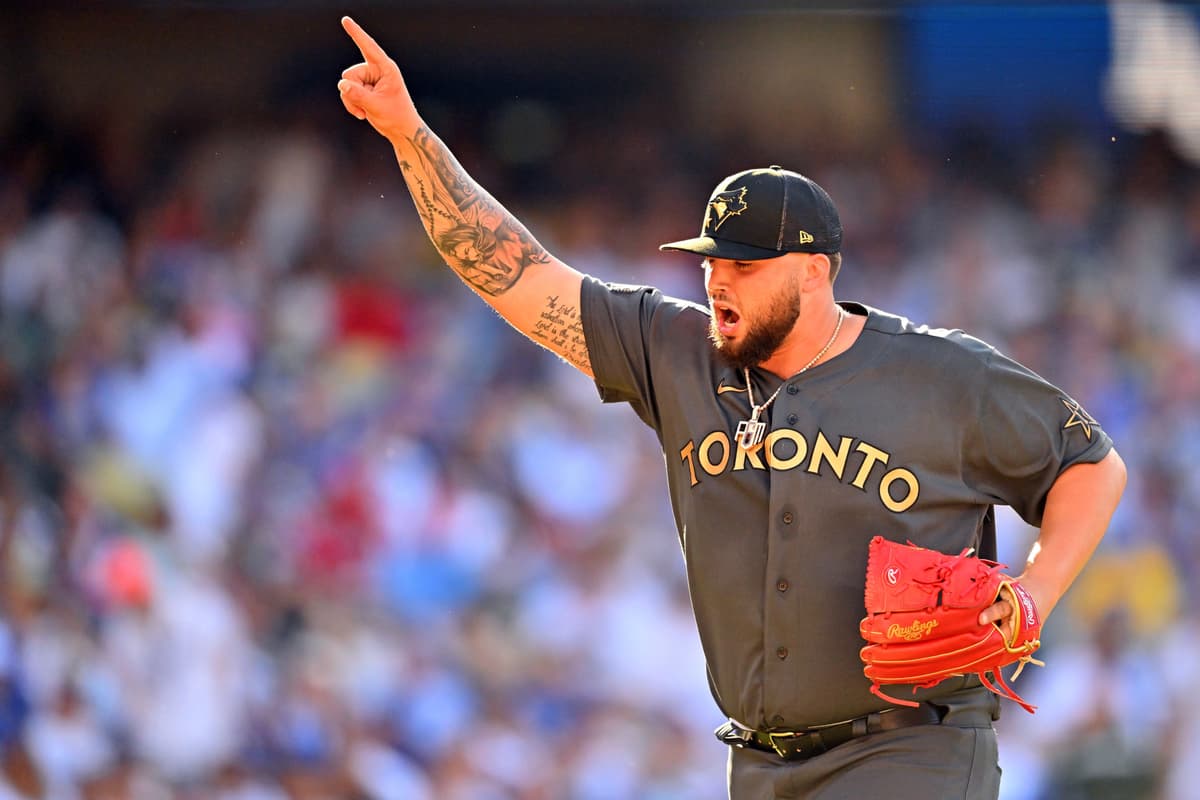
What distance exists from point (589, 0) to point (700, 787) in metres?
3.30

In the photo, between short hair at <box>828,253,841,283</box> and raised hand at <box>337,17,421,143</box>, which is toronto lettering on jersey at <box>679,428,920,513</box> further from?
raised hand at <box>337,17,421,143</box>

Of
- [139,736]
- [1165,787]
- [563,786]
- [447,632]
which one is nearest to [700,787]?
[563,786]

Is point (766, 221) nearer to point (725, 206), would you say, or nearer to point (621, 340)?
point (725, 206)

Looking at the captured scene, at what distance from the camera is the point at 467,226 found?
10.5ft

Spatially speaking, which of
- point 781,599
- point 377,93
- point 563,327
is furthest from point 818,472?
point 377,93

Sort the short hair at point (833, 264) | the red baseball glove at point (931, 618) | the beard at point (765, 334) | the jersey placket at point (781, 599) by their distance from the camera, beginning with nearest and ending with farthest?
the red baseball glove at point (931, 618)
the jersey placket at point (781, 599)
the beard at point (765, 334)
the short hair at point (833, 264)

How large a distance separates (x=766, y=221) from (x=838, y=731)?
101cm

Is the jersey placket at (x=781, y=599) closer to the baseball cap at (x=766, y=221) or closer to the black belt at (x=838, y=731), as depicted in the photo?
the black belt at (x=838, y=731)

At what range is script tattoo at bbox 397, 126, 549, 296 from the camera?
10.4 ft

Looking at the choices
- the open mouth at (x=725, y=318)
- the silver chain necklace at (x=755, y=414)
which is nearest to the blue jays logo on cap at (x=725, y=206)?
the open mouth at (x=725, y=318)

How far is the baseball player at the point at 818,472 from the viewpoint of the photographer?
2924 millimetres

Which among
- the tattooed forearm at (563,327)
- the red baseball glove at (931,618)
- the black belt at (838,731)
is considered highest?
the tattooed forearm at (563,327)

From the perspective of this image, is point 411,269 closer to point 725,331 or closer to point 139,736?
point 139,736

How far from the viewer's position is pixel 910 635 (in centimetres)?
275
